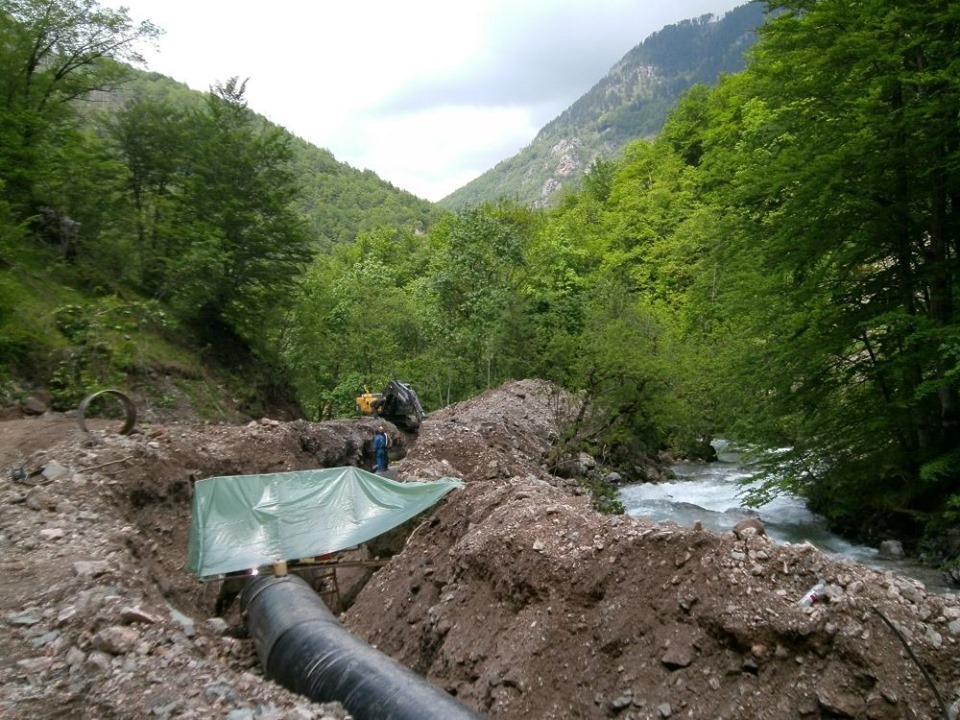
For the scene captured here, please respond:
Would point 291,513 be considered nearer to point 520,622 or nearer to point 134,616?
point 134,616

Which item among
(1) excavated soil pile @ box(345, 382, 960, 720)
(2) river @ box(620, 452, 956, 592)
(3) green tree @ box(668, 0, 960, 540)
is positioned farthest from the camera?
(2) river @ box(620, 452, 956, 592)

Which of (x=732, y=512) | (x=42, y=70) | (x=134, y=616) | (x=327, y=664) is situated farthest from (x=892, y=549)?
(x=42, y=70)

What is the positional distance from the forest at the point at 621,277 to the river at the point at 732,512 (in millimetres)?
661

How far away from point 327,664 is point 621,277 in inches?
1247

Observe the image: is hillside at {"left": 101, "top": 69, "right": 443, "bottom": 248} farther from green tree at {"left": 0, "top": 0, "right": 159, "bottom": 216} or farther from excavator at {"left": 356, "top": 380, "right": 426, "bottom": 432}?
excavator at {"left": 356, "top": 380, "right": 426, "bottom": 432}

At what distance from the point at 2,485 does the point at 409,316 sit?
2356 centimetres

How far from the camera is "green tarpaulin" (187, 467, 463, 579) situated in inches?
350

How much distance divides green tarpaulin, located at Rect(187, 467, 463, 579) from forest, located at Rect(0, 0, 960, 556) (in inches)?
252

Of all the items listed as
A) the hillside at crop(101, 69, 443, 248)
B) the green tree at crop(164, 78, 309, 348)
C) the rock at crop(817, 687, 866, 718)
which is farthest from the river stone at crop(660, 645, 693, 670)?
the hillside at crop(101, 69, 443, 248)

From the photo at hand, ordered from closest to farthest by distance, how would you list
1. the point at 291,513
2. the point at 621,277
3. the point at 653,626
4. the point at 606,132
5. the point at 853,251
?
the point at 653,626 → the point at 291,513 → the point at 853,251 → the point at 621,277 → the point at 606,132

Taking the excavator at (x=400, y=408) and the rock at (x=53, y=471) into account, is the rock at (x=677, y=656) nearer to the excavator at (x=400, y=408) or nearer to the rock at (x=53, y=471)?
the rock at (x=53, y=471)

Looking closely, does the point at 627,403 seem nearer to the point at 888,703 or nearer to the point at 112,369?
the point at 112,369

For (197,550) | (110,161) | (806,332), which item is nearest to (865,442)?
(806,332)

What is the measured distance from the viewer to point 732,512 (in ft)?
45.7
